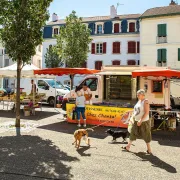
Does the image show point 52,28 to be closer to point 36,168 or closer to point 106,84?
point 106,84

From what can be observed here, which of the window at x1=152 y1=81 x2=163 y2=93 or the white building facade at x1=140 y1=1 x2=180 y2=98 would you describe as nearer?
the window at x1=152 y1=81 x2=163 y2=93

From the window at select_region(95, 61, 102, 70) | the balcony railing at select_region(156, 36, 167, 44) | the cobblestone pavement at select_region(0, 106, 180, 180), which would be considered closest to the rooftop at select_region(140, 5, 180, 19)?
the balcony railing at select_region(156, 36, 167, 44)

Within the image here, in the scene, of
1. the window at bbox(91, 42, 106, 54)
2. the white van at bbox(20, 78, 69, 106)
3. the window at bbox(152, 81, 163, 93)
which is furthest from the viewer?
the window at bbox(91, 42, 106, 54)

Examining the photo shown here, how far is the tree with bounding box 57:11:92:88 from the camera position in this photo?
955 inches

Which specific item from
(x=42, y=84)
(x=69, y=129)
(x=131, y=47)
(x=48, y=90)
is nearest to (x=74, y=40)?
(x=42, y=84)

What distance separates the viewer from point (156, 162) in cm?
645

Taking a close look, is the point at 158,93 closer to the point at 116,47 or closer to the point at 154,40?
the point at 154,40

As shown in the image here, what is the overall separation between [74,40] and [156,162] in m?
19.3

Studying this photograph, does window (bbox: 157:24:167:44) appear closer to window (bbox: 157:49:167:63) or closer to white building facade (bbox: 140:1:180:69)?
white building facade (bbox: 140:1:180:69)

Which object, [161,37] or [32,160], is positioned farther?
[161,37]

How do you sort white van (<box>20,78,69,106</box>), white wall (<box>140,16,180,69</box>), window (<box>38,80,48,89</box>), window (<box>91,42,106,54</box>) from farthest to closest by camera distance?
window (<box>91,42,106,54</box>), white wall (<box>140,16,180,69</box>), window (<box>38,80,48,89</box>), white van (<box>20,78,69,106</box>)

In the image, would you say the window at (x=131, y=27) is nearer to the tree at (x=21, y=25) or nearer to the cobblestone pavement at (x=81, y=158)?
the tree at (x=21, y=25)

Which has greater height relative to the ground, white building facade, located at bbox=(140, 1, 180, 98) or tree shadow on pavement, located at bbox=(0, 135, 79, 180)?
white building facade, located at bbox=(140, 1, 180, 98)

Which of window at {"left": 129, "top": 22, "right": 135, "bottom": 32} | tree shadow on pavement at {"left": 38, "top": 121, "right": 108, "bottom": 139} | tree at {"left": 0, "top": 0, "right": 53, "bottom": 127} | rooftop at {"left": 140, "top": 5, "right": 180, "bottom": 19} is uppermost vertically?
rooftop at {"left": 140, "top": 5, "right": 180, "bottom": 19}
